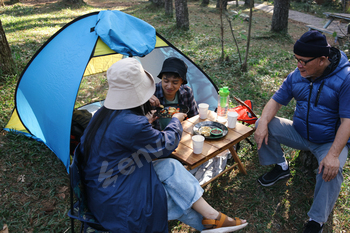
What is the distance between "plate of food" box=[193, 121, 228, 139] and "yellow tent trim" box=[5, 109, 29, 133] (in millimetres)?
2642

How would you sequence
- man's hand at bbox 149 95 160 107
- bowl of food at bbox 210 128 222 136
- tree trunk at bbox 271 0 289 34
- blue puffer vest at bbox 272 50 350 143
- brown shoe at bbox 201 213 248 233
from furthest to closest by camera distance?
1. tree trunk at bbox 271 0 289 34
2. man's hand at bbox 149 95 160 107
3. bowl of food at bbox 210 128 222 136
4. blue puffer vest at bbox 272 50 350 143
5. brown shoe at bbox 201 213 248 233

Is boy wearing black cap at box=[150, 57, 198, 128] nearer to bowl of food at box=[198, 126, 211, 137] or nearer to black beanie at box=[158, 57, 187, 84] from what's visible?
black beanie at box=[158, 57, 187, 84]

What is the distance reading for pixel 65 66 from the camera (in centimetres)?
288

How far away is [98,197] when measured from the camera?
1961 mm

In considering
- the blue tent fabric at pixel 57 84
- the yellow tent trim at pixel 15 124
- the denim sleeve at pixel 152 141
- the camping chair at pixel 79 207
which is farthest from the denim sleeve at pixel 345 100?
the yellow tent trim at pixel 15 124

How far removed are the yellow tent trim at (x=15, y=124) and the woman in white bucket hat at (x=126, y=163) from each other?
227 centimetres

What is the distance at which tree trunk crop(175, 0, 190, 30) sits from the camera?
26.7 feet

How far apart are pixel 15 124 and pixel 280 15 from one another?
8320 mm

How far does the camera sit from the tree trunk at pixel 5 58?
451 centimetres

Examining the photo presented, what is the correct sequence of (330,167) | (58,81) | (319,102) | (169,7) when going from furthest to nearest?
(169,7) < (58,81) < (319,102) < (330,167)

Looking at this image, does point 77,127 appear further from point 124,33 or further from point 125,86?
point 125,86

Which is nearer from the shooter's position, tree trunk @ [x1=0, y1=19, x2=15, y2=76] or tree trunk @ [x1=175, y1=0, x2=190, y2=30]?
tree trunk @ [x1=0, y1=19, x2=15, y2=76]

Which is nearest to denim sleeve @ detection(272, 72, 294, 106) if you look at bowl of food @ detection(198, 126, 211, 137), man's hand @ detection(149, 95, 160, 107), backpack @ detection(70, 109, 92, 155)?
bowl of food @ detection(198, 126, 211, 137)

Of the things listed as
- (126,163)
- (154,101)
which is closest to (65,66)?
(154,101)
